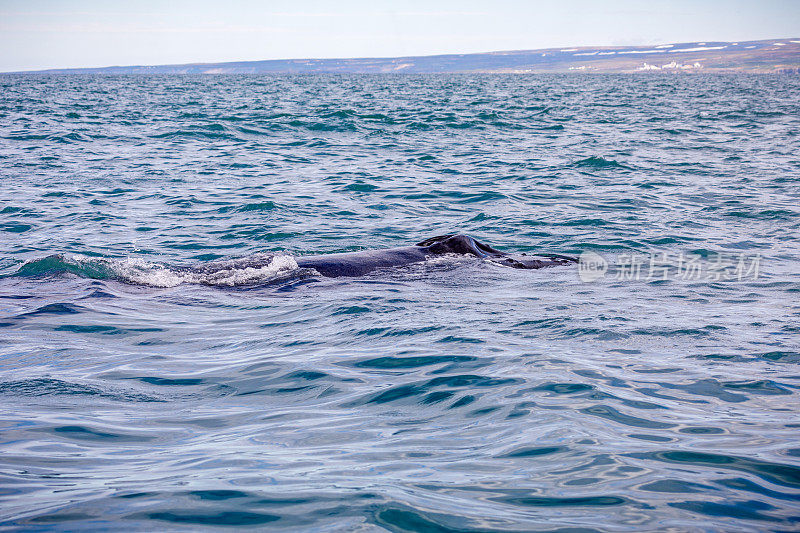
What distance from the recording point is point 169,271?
9.66 metres

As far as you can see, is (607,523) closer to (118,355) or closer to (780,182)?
(118,355)

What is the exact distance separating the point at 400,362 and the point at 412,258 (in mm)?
3927

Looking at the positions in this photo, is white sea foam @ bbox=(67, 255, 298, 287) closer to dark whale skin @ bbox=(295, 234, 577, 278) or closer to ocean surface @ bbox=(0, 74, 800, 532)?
ocean surface @ bbox=(0, 74, 800, 532)

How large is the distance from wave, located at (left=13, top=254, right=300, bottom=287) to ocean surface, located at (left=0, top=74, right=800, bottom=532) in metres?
0.06

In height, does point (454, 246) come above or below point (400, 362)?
above

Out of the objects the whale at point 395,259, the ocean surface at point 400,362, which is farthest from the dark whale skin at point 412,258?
the ocean surface at point 400,362

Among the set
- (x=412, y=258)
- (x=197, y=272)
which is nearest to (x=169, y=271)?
(x=197, y=272)

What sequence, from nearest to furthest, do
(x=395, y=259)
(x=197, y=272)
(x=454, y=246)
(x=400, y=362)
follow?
(x=400, y=362)
(x=197, y=272)
(x=395, y=259)
(x=454, y=246)

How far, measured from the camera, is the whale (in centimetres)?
945

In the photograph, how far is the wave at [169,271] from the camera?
30.2 feet

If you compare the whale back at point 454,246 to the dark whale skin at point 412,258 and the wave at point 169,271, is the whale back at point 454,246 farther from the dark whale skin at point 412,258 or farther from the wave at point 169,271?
the wave at point 169,271

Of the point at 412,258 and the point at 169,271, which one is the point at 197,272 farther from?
the point at 412,258

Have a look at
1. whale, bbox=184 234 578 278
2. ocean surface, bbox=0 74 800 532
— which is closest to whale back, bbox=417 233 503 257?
whale, bbox=184 234 578 278

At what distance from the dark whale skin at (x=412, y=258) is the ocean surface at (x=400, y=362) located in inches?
9.8
